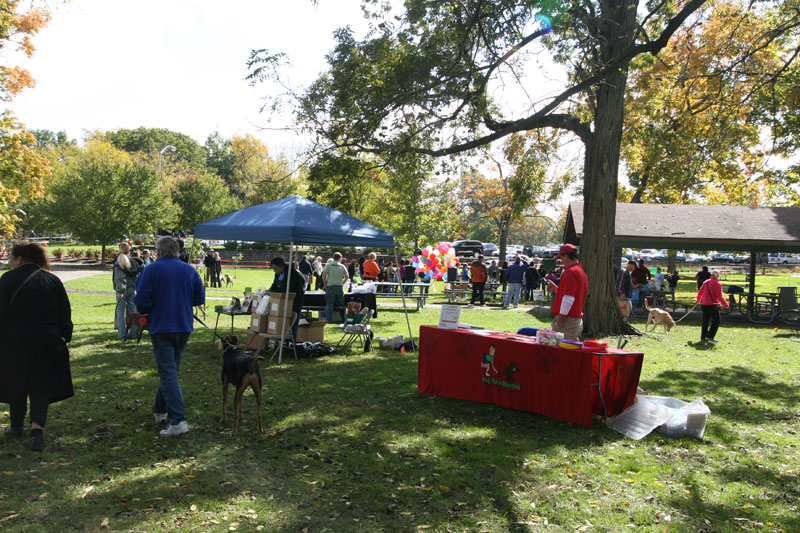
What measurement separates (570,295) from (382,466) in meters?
3.08

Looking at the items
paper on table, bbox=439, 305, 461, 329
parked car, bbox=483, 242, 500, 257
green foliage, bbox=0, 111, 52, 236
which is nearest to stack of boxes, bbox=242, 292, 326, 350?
paper on table, bbox=439, 305, 461, 329

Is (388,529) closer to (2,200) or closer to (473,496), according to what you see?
(473,496)

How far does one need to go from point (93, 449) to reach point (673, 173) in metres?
17.6

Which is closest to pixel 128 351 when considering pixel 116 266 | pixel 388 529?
pixel 116 266

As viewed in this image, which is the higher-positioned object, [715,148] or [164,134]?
[164,134]

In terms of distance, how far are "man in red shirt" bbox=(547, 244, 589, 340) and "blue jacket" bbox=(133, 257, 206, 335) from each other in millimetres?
4133

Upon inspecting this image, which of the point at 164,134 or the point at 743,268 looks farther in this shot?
the point at 164,134

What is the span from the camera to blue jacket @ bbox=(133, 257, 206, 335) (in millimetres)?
5246

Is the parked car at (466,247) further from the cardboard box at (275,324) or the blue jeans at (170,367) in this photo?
the blue jeans at (170,367)

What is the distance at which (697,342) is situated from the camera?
12375 millimetres

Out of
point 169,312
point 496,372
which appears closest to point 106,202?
point 169,312

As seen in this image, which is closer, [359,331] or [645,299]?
[359,331]

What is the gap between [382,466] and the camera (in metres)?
4.83

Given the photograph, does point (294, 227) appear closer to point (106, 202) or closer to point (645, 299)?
point (645, 299)
